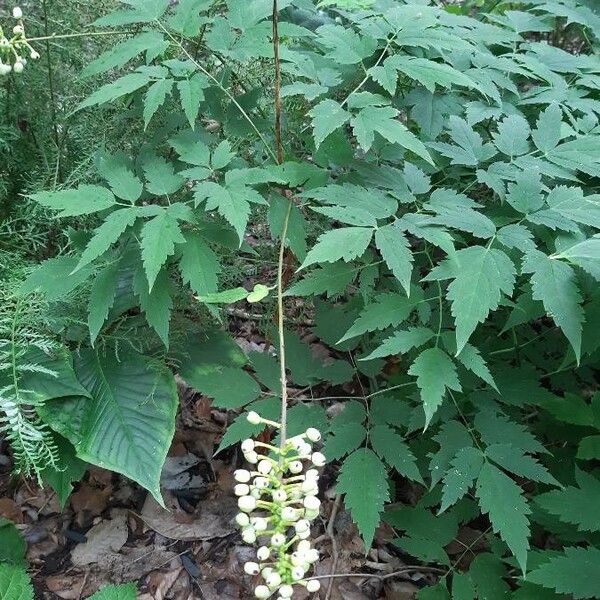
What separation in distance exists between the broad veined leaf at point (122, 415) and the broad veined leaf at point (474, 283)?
881 millimetres

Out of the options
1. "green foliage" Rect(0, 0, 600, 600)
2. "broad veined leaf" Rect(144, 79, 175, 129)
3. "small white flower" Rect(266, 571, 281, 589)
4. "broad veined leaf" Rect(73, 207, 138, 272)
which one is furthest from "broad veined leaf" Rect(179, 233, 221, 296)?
"small white flower" Rect(266, 571, 281, 589)

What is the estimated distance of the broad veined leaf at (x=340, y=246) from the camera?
1402 mm

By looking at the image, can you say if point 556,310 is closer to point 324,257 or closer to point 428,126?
point 324,257

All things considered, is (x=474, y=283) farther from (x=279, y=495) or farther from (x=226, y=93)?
(x=226, y=93)

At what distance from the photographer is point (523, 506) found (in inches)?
57.1

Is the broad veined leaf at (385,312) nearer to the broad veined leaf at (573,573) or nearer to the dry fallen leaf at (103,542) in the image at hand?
the broad veined leaf at (573,573)

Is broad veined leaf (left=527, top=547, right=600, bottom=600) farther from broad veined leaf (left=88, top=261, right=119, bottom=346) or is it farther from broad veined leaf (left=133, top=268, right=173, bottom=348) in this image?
broad veined leaf (left=88, top=261, right=119, bottom=346)

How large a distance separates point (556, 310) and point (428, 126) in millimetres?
804

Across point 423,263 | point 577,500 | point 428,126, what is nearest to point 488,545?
point 577,500

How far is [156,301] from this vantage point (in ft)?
4.95

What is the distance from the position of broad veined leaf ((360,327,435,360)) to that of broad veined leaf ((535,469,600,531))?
0.53m

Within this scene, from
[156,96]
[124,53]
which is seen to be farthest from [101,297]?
[124,53]

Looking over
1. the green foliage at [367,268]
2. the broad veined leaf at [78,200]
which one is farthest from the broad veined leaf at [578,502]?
the broad veined leaf at [78,200]

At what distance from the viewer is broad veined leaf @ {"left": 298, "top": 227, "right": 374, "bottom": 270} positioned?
140cm
